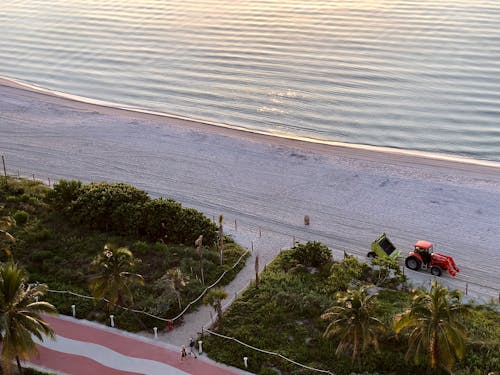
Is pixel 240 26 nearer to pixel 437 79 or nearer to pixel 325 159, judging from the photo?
pixel 437 79

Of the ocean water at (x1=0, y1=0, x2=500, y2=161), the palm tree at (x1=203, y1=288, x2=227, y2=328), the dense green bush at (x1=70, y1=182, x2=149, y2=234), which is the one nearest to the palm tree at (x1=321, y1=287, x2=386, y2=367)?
the palm tree at (x1=203, y1=288, x2=227, y2=328)

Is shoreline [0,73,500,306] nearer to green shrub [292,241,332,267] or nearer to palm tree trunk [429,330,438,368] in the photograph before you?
green shrub [292,241,332,267]

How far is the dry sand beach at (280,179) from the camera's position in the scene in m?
40.8

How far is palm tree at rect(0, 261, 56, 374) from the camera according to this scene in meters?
26.3

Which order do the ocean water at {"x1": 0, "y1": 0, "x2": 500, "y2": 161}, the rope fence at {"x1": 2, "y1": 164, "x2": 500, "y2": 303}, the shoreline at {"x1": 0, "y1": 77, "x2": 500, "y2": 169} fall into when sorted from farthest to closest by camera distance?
the ocean water at {"x1": 0, "y1": 0, "x2": 500, "y2": 161} < the shoreline at {"x1": 0, "y1": 77, "x2": 500, "y2": 169} < the rope fence at {"x1": 2, "y1": 164, "x2": 500, "y2": 303}

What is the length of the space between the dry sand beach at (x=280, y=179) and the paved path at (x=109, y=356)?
1943mm

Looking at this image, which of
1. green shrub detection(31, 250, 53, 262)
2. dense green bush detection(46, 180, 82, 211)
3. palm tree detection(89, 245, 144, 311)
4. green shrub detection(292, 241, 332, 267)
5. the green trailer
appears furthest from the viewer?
dense green bush detection(46, 180, 82, 211)

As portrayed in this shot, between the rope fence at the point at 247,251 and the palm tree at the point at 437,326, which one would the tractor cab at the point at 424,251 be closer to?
the rope fence at the point at 247,251

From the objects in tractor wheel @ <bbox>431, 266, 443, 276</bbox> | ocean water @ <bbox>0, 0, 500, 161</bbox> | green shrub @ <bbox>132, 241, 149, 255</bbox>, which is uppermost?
ocean water @ <bbox>0, 0, 500, 161</bbox>

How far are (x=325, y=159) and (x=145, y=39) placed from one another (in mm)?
39541

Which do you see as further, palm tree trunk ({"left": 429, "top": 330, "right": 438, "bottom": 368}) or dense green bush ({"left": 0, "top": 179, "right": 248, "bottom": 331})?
dense green bush ({"left": 0, "top": 179, "right": 248, "bottom": 331})

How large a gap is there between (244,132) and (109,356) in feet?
99.2

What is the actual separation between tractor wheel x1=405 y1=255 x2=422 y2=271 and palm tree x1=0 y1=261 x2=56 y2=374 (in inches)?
763

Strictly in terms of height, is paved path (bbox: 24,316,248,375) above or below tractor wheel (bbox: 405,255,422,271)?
below
